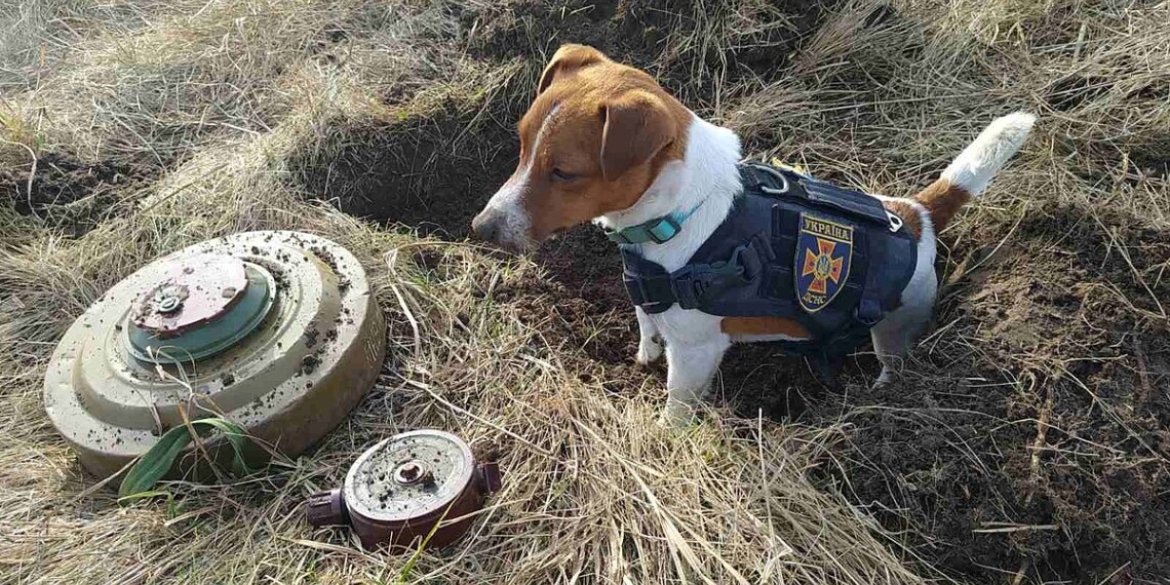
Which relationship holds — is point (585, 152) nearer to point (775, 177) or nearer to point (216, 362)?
point (775, 177)

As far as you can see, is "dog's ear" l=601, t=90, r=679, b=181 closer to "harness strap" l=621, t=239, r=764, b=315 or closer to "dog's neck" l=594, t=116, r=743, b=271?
"dog's neck" l=594, t=116, r=743, b=271

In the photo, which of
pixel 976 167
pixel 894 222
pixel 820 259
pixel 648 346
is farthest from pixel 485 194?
pixel 976 167

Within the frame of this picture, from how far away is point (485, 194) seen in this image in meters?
4.11

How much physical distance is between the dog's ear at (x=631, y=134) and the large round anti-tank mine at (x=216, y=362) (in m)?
1.29

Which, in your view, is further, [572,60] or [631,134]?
[572,60]

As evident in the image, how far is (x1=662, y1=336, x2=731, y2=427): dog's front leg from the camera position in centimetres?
272

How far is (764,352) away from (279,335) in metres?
2.04

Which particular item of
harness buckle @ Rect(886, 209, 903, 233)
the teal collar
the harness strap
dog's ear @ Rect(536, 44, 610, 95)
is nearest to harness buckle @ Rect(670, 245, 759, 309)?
the harness strap

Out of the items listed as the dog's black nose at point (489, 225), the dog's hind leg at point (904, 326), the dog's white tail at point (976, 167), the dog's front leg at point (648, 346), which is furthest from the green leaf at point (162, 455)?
the dog's white tail at point (976, 167)

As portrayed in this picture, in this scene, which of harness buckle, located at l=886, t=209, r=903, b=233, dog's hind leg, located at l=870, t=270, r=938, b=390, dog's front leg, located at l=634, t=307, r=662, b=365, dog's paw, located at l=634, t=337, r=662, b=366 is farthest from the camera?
dog's paw, located at l=634, t=337, r=662, b=366

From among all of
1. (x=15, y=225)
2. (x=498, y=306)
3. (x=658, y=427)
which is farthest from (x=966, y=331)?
(x=15, y=225)

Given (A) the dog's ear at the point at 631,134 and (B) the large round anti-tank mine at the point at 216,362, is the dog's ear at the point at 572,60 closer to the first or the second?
(A) the dog's ear at the point at 631,134

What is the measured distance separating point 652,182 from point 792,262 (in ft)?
1.95

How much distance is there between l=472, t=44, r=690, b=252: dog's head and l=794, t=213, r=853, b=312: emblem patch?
57cm
